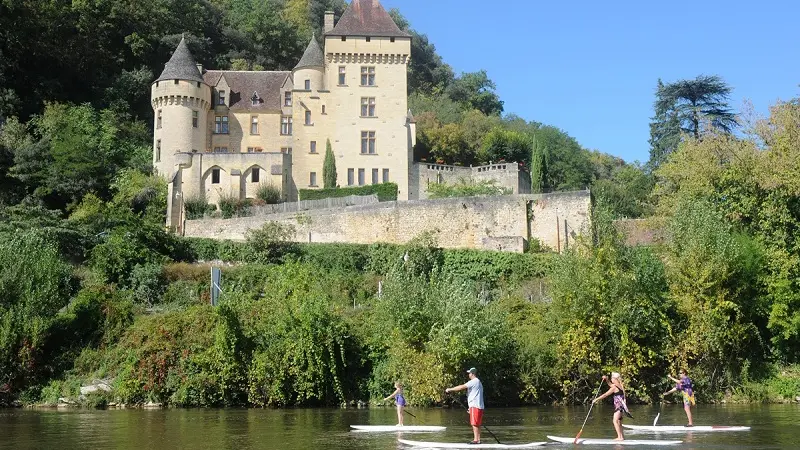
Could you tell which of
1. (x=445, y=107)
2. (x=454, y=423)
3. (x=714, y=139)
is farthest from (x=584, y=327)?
(x=445, y=107)

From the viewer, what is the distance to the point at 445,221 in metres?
43.8

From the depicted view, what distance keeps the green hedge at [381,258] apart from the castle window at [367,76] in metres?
15.0

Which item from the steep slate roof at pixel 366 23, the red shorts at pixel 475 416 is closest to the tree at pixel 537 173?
the steep slate roof at pixel 366 23

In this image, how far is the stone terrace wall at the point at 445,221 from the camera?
4297cm

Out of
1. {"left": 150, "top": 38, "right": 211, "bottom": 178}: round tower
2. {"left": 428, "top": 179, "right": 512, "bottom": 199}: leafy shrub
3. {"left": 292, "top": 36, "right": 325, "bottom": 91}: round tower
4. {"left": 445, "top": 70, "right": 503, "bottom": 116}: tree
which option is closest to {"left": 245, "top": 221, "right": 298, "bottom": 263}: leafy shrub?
{"left": 428, "top": 179, "right": 512, "bottom": 199}: leafy shrub

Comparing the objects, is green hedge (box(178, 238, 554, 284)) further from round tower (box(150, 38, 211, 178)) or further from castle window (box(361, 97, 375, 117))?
castle window (box(361, 97, 375, 117))

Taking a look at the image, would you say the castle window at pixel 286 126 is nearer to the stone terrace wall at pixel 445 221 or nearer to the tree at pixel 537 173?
the stone terrace wall at pixel 445 221

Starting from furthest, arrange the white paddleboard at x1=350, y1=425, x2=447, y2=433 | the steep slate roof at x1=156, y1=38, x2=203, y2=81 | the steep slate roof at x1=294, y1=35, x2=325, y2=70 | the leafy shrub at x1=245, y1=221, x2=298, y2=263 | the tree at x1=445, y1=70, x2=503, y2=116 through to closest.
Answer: the tree at x1=445, y1=70, x2=503, y2=116 → the steep slate roof at x1=294, y1=35, x2=325, y2=70 → the steep slate roof at x1=156, y1=38, x2=203, y2=81 → the leafy shrub at x1=245, y1=221, x2=298, y2=263 → the white paddleboard at x1=350, y1=425, x2=447, y2=433

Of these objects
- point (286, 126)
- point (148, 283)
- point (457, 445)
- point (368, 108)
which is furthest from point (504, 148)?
point (457, 445)

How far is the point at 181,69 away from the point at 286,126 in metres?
6.80

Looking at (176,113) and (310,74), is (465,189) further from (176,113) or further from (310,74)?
(176,113)

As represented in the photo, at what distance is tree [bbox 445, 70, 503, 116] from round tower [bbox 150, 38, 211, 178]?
3116 cm

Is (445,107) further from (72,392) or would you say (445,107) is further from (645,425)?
(645,425)

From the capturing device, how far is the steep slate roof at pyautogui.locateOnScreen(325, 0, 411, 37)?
5338 centimetres
